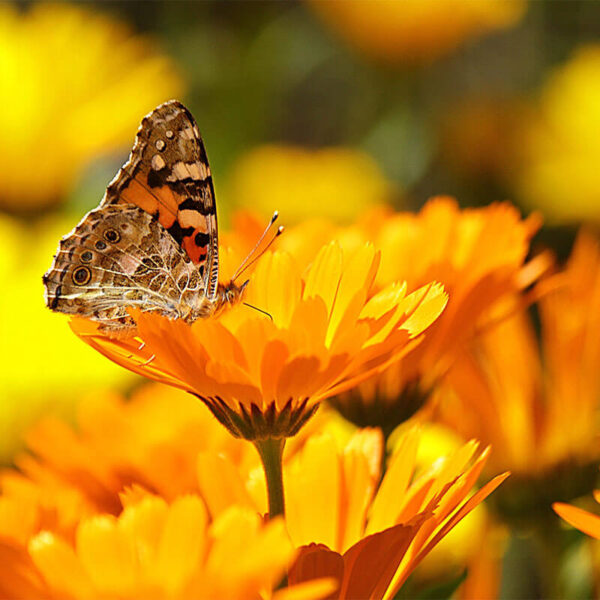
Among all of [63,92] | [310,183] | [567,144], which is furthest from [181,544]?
[310,183]

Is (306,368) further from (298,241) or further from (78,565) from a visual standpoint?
(298,241)

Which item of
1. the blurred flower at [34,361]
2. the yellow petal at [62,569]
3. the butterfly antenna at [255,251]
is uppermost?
the butterfly antenna at [255,251]

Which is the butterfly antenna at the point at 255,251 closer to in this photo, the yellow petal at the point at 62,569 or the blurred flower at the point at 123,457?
the blurred flower at the point at 123,457

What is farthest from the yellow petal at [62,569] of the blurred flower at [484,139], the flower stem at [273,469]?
the blurred flower at [484,139]

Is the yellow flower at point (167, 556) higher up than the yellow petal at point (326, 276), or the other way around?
the yellow petal at point (326, 276)

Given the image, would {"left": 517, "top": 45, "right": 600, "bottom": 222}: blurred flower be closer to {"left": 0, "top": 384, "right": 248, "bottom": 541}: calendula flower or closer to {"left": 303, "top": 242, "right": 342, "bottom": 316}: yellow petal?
{"left": 0, "top": 384, "right": 248, "bottom": 541}: calendula flower

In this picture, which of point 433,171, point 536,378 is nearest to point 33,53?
point 433,171
